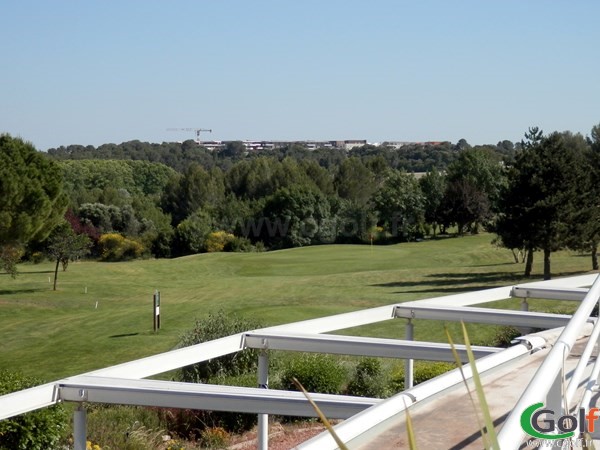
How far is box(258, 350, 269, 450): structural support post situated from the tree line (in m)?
34.7

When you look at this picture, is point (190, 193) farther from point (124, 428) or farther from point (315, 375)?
point (124, 428)

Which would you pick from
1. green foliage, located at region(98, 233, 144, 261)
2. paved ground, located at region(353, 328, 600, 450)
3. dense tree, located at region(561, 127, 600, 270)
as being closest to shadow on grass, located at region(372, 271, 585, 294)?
dense tree, located at region(561, 127, 600, 270)

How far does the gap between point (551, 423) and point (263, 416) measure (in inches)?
137

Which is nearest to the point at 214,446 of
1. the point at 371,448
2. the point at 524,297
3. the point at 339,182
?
the point at 524,297

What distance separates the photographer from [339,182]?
312ft

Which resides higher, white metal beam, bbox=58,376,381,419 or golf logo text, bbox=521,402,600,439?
golf logo text, bbox=521,402,600,439

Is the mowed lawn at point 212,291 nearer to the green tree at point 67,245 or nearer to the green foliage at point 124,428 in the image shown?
the green tree at point 67,245

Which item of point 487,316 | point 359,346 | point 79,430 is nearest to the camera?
point 79,430

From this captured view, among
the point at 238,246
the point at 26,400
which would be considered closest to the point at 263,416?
the point at 26,400

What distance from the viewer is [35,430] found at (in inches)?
340

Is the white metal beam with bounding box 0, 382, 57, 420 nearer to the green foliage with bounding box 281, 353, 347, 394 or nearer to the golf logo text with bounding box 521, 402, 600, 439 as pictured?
the golf logo text with bounding box 521, 402, 600, 439

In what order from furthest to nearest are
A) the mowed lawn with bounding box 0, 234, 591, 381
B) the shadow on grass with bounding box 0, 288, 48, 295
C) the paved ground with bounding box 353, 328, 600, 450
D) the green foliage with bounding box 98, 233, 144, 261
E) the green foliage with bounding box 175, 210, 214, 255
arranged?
the green foliage with bounding box 175, 210, 214, 255 < the green foliage with bounding box 98, 233, 144, 261 < the shadow on grass with bounding box 0, 288, 48, 295 < the mowed lawn with bounding box 0, 234, 591, 381 < the paved ground with bounding box 353, 328, 600, 450

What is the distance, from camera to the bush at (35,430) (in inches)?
335

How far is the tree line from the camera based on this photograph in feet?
131
